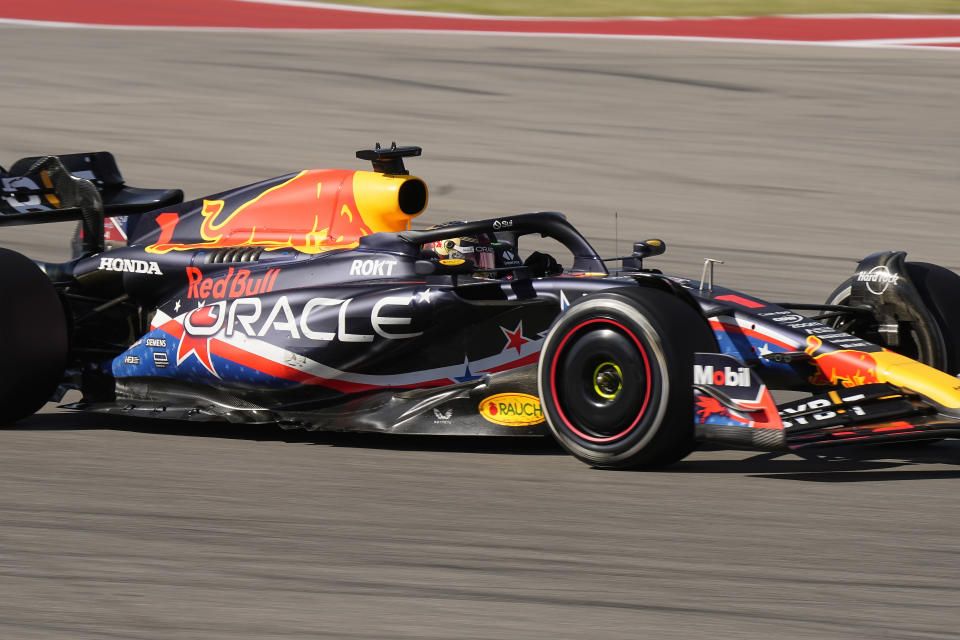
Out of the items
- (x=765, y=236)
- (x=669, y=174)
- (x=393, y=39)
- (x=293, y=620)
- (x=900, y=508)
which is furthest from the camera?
(x=393, y=39)

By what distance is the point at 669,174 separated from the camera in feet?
53.5

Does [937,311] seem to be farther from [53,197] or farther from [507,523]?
[53,197]

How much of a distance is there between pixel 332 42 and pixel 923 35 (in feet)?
31.6

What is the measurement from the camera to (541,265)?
7176mm

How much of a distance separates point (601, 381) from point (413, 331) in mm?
1074

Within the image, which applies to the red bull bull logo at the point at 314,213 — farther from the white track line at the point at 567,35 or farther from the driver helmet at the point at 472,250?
the white track line at the point at 567,35

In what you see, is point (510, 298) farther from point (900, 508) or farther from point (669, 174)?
point (669, 174)

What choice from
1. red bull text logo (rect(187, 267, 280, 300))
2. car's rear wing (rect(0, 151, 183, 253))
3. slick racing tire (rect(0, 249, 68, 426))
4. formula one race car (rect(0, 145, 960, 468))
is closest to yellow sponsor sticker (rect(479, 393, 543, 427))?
formula one race car (rect(0, 145, 960, 468))

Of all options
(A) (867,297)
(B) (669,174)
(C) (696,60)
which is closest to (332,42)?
(C) (696,60)

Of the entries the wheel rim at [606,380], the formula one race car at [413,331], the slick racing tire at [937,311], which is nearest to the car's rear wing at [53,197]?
the formula one race car at [413,331]

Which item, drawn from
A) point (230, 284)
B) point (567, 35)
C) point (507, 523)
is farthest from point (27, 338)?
point (567, 35)

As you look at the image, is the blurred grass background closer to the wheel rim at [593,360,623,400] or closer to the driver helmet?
the driver helmet

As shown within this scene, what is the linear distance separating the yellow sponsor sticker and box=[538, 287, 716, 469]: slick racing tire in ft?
0.84

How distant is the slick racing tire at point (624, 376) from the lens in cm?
590
